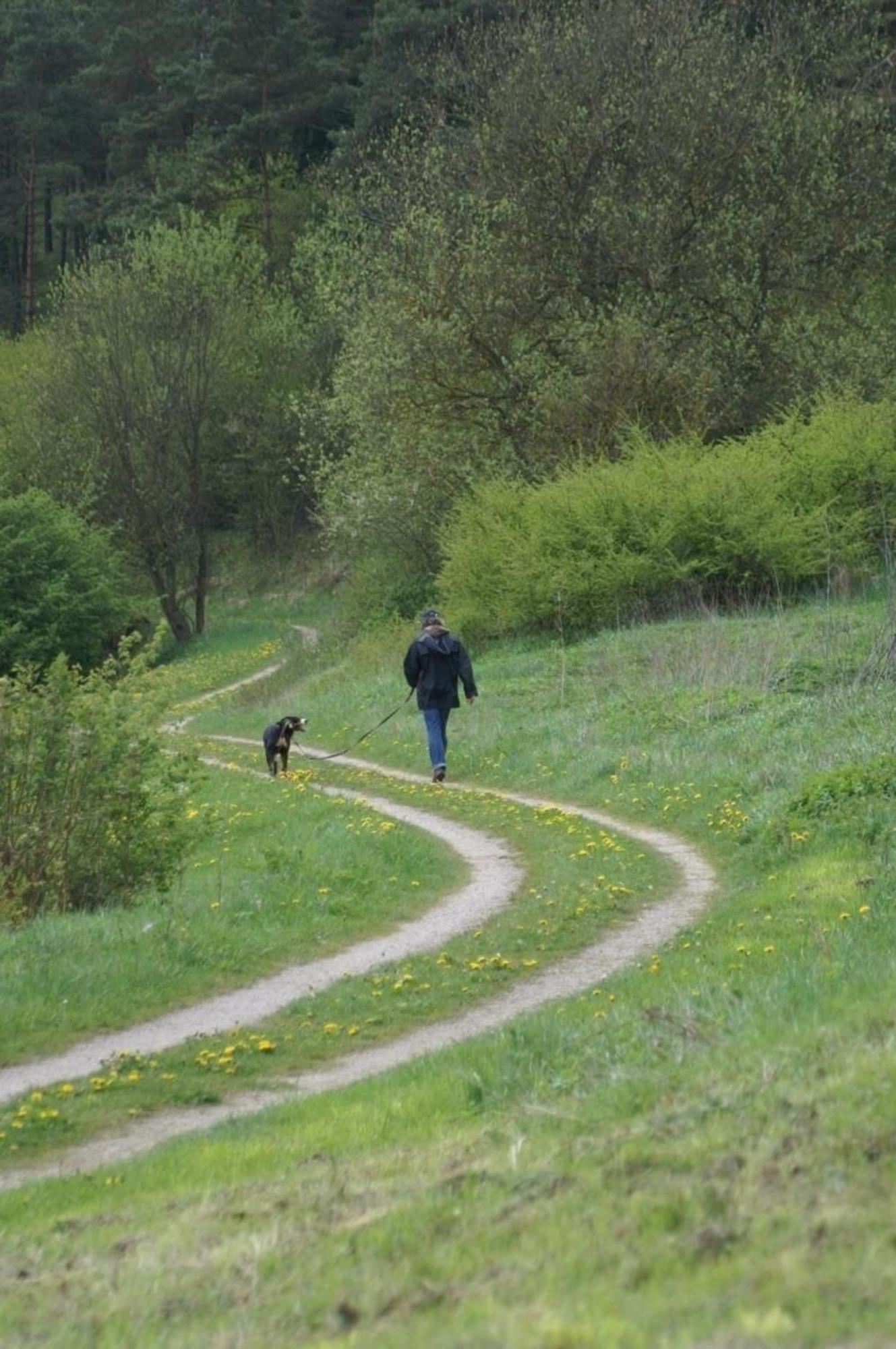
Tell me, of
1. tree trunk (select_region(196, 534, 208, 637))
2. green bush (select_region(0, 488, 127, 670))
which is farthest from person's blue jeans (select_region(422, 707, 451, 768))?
tree trunk (select_region(196, 534, 208, 637))

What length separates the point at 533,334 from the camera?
136 ft

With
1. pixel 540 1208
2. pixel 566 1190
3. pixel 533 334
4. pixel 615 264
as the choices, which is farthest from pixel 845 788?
pixel 615 264

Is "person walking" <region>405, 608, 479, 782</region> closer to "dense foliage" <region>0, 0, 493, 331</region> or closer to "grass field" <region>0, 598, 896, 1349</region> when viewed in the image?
"grass field" <region>0, 598, 896, 1349</region>

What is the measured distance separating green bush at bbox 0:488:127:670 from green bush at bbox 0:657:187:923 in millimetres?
35367

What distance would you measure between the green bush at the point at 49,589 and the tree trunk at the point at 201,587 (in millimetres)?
5211

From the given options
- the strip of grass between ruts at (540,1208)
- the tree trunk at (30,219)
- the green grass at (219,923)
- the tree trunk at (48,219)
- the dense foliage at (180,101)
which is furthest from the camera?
the tree trunk at (48,219)

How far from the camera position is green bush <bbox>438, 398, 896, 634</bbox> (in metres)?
33.2

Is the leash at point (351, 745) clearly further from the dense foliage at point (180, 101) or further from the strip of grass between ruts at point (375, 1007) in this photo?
the dense foliage at point (180, 101)

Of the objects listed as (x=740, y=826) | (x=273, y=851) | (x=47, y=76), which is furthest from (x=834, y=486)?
(x=47, y=76)

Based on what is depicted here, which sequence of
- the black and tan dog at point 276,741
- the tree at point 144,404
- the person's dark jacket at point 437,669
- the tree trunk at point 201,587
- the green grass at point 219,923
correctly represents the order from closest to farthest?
the green grass at point 219,923 → the person's dark jacket at point 437,669 → the black and tan dog at point 276,741 → the tree at point 144,404 → the tree trunk at point 201,587

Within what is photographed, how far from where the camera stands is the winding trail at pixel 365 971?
8172mm

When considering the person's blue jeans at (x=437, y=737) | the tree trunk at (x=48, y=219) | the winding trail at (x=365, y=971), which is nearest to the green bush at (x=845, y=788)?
the winding trail at (x=365, y=971)

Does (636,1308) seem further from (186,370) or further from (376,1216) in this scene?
(186,370)

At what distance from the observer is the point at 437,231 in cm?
4147
